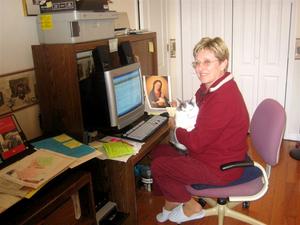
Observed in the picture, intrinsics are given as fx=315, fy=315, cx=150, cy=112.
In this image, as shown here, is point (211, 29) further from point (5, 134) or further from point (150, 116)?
point (5, 134)

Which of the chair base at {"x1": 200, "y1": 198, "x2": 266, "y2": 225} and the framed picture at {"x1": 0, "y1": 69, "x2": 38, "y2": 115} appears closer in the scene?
the framed picture at {"x1": 0, "y1": 69, "x2": 38, "y2": 115}

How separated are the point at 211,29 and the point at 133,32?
143cm

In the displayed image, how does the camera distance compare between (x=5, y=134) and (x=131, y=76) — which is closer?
(x=5, y=134)

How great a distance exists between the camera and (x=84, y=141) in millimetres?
1788

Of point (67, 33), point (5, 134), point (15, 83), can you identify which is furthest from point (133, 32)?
point (5, 134)

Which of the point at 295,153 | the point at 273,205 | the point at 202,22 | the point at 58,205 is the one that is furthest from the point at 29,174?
the point at 202,22

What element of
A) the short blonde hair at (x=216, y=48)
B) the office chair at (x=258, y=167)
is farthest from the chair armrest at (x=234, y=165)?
the short blonde hair at (x=216, y=48)

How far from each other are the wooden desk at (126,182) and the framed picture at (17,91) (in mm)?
606

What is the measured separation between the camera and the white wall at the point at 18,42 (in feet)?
5.49

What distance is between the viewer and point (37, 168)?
4.47 feet

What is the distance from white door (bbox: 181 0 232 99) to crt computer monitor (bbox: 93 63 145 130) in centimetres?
176

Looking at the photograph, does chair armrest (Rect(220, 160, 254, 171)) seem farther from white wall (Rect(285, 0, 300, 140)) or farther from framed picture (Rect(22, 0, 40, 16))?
white wall (Rect(285, 0, 300, 140))

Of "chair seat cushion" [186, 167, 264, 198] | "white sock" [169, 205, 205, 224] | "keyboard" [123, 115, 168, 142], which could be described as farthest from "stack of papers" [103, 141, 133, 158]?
"white sock" [169, 205, 205, 224]

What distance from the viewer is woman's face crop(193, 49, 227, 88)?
1.76m
